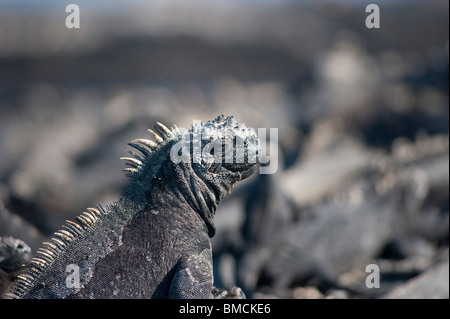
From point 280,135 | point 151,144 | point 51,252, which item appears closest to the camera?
point 51,252

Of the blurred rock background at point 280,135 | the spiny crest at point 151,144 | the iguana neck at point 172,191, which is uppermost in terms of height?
the blurred rock background at point 280,135

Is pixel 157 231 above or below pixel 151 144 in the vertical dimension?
below

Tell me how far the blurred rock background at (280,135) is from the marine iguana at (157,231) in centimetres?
149

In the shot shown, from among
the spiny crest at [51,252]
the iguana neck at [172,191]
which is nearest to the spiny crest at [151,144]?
the iguana neck at [172,191]

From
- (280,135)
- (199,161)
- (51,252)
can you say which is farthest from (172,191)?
(280,135)

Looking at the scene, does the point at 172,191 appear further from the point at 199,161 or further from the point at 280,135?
the point at 280,135

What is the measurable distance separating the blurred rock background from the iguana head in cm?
153

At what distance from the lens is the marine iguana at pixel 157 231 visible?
279cm

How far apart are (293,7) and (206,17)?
523 centimetres

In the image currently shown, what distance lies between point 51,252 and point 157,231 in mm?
575

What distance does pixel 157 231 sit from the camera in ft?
9.54

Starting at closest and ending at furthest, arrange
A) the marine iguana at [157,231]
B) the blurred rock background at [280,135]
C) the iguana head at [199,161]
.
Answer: the marine iguana at [157,231] < the iguana head at [199,161] < the blurred rock background at [280,135]

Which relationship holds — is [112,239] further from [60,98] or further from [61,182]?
[60,98]

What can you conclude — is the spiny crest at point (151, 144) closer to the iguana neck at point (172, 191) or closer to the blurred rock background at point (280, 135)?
the iguana neck at point (172, 191)
